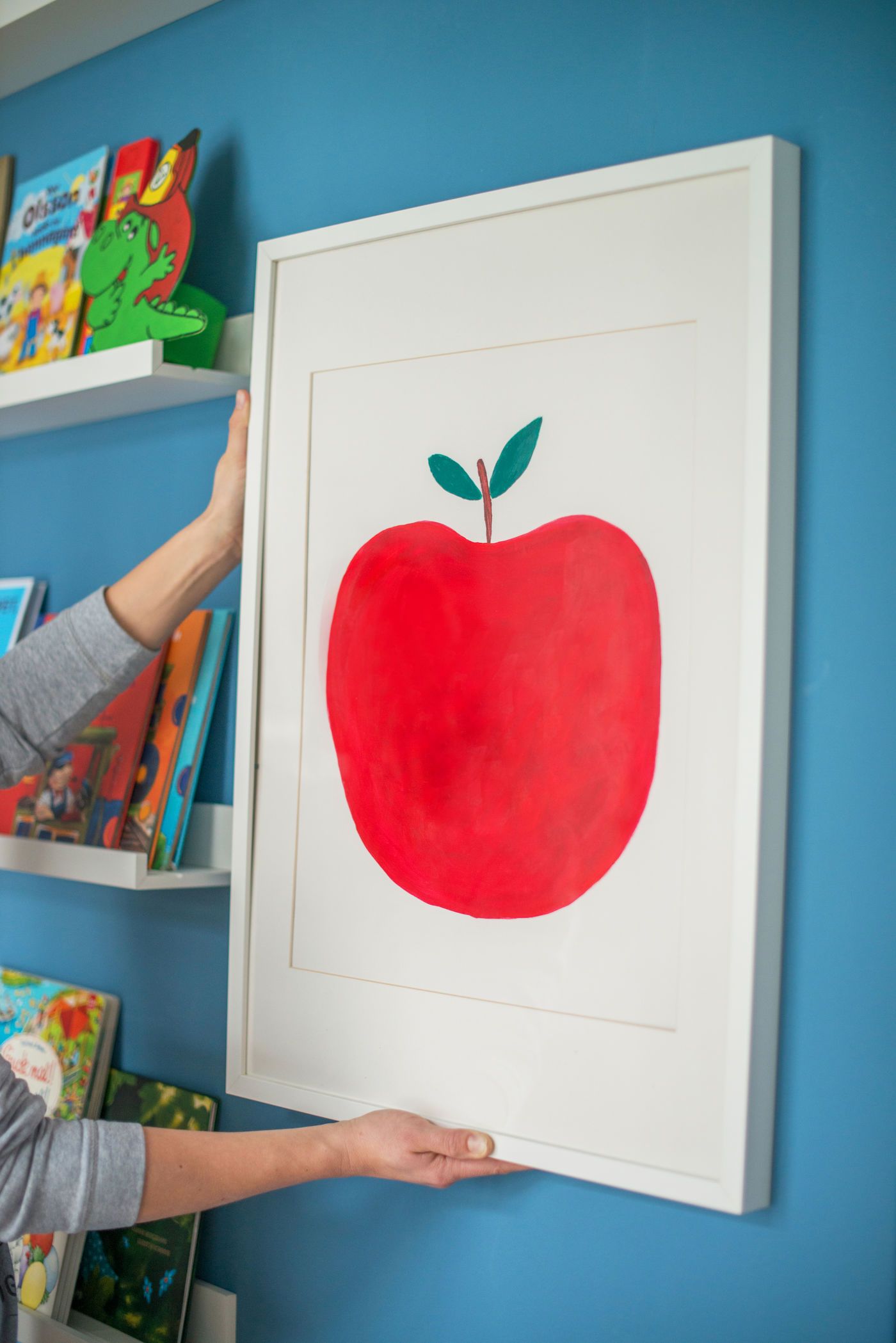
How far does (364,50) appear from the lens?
3.88ft

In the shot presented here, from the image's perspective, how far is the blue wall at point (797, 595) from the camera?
85 cm

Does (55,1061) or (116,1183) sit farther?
(55,1061)

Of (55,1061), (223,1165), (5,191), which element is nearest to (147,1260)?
(55,1061)

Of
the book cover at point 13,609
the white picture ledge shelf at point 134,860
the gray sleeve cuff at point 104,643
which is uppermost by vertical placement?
the book cover at point 13,609

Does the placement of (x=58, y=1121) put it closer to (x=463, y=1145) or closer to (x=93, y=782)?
(x=463, y=1145)

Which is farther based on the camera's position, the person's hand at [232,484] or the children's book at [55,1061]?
the children's book at [55,1061]

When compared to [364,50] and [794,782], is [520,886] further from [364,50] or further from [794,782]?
[364,50]

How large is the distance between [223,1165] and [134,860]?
370 millimetres

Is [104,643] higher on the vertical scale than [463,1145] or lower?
higher

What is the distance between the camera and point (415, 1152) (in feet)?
Answer: 3.04

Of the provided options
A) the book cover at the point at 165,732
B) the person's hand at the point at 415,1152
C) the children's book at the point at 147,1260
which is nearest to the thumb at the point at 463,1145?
the person's hand at the point at 415,1152

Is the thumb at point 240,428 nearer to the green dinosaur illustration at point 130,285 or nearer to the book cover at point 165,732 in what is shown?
the green dinosaur illustration at point 130,285

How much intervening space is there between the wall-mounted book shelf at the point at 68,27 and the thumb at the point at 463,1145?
53.6 inches

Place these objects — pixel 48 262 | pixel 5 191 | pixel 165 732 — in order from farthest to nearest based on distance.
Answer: pixel 5 191, pixel 48 262, pixel 165 732
